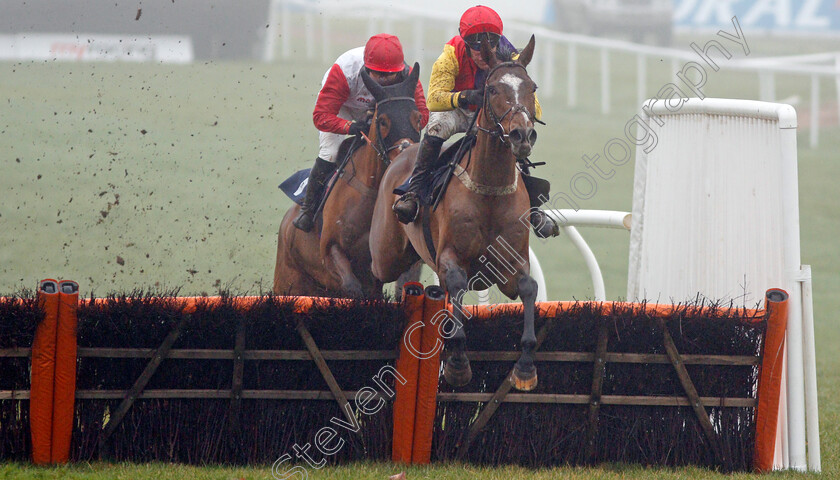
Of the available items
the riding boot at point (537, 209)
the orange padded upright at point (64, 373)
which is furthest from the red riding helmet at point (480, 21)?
the orange padded upright at point (64, 373)

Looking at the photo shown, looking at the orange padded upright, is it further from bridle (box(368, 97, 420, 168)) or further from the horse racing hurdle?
bridle (box(368, 97, 420, 168))

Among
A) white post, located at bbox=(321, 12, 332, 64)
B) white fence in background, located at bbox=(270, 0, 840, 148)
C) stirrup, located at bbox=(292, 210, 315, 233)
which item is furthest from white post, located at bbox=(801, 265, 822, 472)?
white post, located at bbox=(321, 12, 332, 64)

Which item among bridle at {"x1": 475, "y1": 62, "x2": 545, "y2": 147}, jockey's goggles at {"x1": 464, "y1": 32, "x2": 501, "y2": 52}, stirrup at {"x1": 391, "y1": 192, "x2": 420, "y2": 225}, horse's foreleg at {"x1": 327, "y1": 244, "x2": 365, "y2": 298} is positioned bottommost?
horse's foreleg at {"x1": 327, "y1": 244, "x2": 365, "y2": 298}

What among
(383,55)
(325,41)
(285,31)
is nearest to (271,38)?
(325,41)

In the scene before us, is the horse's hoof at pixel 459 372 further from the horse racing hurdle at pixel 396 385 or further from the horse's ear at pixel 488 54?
the horse's ear at pixel 488 54

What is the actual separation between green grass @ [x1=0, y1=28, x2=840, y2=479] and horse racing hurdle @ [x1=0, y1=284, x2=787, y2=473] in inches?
151

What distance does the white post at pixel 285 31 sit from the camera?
17.1 metres

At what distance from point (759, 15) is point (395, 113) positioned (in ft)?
68.7

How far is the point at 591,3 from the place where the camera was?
2292 cm

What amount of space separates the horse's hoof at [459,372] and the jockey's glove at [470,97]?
47.6 inches

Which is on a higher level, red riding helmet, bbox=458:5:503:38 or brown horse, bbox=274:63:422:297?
red riding helmet, bbox=458:5:503:38

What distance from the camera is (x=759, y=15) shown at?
24.2 meters

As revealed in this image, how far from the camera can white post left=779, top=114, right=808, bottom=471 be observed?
15.0 ft

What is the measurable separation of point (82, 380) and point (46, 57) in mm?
11326
